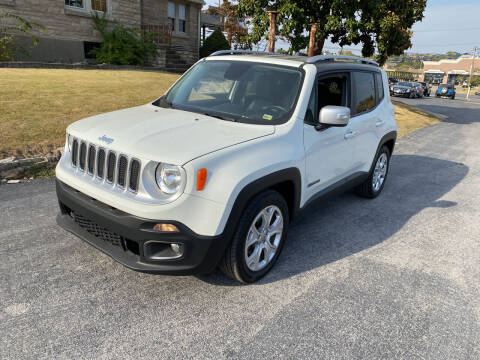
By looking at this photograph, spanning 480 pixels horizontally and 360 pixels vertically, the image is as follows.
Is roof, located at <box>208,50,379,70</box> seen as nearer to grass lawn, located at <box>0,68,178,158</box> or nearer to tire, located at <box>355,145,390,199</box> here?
tire, located at <box>355,145,390,199</box>

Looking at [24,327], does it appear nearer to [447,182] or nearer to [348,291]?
[348,291]

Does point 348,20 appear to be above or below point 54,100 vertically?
above

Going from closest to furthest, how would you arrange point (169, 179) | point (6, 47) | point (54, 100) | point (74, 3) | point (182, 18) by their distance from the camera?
1. point (169, 179)
2. point (54, 100)
3. point (6, 47)
4. point (74, 3)
5. point (182, 18)

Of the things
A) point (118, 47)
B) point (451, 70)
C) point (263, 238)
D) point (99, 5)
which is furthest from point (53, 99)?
point (451, 70)

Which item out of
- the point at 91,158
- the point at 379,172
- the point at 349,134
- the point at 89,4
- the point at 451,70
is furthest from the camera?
the point at 451,70

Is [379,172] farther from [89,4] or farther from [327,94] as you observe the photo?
[89,4]

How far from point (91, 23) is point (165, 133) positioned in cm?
1724

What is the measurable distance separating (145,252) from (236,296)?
2.84ft

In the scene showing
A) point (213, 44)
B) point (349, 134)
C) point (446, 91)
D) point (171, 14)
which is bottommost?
point (446, 91)

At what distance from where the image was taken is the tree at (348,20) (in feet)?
47.2

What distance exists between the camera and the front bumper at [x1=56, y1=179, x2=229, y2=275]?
2.77 m

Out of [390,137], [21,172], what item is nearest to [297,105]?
[390,137]

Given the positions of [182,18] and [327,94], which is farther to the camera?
[182,18]

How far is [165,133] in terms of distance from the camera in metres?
3.14
